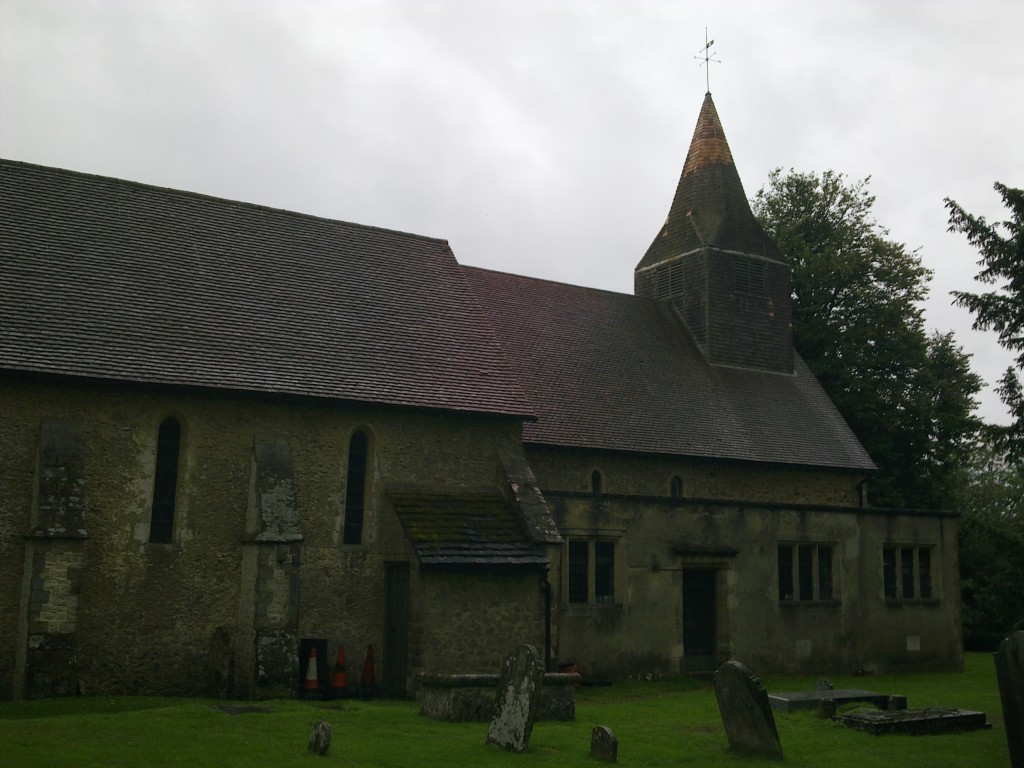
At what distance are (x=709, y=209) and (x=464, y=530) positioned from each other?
1832 cm

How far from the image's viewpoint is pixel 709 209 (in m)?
33.3

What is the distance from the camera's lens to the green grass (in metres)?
11.0

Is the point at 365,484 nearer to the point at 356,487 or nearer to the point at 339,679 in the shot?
the point at 356,487

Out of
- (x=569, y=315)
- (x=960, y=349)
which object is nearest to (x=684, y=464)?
(x=569, y=315)

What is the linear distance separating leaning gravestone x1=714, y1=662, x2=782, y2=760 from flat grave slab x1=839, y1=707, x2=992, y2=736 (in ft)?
7.74

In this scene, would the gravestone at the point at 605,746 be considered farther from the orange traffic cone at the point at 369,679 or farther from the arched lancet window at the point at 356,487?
the arched lancet window at the point at 356,487

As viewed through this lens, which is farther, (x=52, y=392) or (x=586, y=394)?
(x=586, y=394)

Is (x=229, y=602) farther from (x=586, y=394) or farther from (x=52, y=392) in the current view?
(x=586, y=394)

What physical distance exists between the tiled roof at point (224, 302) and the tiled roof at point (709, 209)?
36.6 ft

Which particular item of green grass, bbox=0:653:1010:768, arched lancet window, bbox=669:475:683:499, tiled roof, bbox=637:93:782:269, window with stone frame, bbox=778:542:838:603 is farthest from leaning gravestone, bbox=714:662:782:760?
tiled roof, bbox=637:93:782:269

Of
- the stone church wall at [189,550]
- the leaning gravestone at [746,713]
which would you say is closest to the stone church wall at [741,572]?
the stone church wall at [189,550]

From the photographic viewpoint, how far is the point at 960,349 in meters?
38.3

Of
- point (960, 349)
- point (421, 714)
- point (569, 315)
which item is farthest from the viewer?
point (960, 349)

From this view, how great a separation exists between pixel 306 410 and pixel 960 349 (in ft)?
95.2
